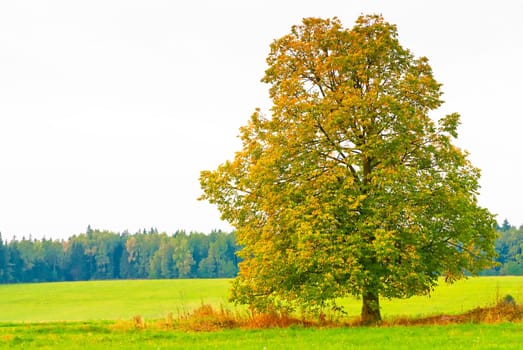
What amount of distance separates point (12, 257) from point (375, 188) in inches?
6997

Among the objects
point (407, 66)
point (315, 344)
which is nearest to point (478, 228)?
point (407, 66)

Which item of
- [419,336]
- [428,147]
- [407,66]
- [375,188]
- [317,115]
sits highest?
[407,66]

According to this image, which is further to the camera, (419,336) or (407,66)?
(407,66)

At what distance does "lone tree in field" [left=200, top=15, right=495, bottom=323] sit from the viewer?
25.6 meters

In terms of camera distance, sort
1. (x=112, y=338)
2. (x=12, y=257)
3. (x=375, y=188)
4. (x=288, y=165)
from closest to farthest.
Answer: (x=112, y=338) < (x=375, y=188) < (x=288, y=165) < (x=12, y=257)

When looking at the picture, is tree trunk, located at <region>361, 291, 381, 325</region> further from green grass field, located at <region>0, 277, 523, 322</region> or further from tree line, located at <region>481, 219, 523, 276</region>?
tree line, located at <region>481, 219, 523, 276</region>

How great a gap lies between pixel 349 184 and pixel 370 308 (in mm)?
6469

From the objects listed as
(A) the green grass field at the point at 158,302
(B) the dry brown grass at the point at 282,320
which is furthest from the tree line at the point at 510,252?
(B) the dry brown grass at the point at 282,320

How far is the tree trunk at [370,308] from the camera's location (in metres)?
27.2

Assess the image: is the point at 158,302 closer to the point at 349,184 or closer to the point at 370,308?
the point at 370,308

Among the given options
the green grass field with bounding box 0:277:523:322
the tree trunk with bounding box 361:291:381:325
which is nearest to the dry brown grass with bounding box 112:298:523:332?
the tree trunk with bounding box 361:291:381:325

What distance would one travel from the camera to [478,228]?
89.0 feet

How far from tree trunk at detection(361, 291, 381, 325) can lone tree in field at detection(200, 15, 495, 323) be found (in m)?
0.08

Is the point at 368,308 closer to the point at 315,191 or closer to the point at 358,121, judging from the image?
the point at 315,191
